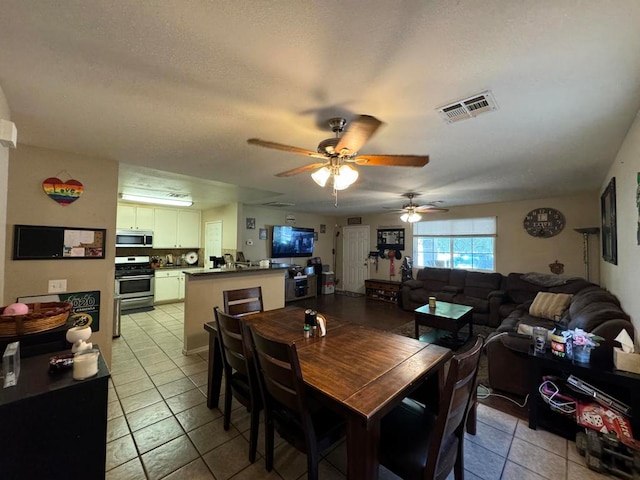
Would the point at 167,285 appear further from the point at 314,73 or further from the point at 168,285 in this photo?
the point at 314,73

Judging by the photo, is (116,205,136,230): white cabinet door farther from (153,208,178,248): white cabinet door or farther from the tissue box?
the tissue box

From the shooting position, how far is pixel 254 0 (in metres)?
0.95

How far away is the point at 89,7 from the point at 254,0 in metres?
0.64

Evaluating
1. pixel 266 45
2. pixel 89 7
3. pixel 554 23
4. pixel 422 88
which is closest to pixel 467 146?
pixel 422 88

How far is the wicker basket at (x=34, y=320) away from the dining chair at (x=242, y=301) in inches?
47.2

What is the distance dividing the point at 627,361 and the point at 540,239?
12.7ft

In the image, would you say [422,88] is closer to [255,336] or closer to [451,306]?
[255,336]

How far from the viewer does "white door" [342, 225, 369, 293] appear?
293 inches

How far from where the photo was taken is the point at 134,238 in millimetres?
5492

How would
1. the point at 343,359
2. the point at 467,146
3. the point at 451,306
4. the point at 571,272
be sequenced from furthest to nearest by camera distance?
the point at 571,272
the point at 451,306
the point at 467,146
the point at 343,359

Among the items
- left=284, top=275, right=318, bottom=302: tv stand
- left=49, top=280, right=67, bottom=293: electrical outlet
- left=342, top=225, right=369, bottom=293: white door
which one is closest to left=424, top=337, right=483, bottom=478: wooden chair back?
left=49, top=280, right=67, bottom=293: electrical outlet

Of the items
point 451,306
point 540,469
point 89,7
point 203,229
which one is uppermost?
point 89,7

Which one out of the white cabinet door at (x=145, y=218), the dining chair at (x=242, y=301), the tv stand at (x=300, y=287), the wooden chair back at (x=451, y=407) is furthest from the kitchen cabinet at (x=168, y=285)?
the wooden chair back at (x=451, y=407)

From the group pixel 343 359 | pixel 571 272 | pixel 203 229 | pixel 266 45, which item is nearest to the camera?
pixel 266 45
